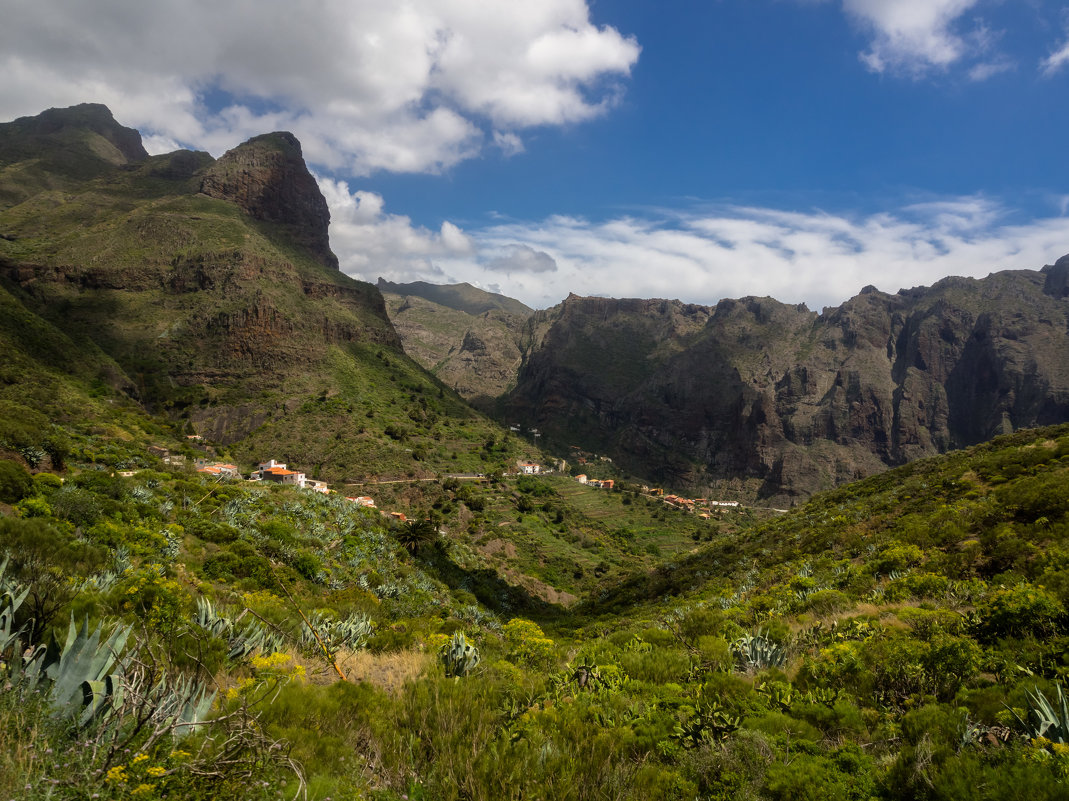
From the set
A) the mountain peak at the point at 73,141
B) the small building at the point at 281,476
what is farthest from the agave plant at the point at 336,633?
the mountain peak at the point at 73,141

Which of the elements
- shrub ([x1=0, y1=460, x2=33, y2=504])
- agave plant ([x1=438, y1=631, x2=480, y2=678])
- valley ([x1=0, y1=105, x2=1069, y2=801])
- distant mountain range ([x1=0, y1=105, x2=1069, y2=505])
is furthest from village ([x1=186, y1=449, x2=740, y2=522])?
agave plant ([x1=438, y1=631, x2=480, y2=678])

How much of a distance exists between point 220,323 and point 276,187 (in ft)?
202

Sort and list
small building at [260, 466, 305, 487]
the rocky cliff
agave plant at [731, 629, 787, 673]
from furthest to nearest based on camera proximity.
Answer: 1. the rocky cliff
2. small building at [260, 466, 305, 487]
3. agave plant at [731, 629, 787, 673]

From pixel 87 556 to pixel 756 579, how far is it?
62.4ft

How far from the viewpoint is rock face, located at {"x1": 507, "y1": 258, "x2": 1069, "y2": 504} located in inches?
5778

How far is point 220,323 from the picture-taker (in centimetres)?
8256

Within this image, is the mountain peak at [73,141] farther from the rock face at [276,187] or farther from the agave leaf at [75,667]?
the agave leaf at [75,667]

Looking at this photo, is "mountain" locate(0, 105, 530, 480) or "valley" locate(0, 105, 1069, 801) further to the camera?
"mountain" locate(0, 105, 530, 480)

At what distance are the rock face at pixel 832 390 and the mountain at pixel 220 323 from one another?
94.5 metres

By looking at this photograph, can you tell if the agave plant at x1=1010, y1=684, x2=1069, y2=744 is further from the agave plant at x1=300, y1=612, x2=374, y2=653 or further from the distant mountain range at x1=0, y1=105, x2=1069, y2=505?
the distant mountain range at x1=0, y1=105, x2=1069, y2=505

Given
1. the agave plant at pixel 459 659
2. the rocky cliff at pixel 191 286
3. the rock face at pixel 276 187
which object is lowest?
the agave plant at pixel 459 659

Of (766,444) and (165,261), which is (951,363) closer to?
(766,444)

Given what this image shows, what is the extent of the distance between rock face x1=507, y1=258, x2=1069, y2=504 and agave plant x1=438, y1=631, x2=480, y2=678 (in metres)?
154

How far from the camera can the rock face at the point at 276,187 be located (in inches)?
4530
